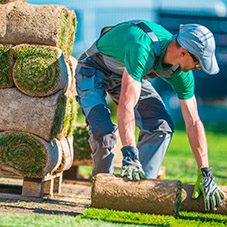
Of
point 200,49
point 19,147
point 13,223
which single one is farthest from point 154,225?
point 19,147

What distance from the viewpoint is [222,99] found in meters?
26.5

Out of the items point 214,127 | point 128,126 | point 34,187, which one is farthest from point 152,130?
point 214,127

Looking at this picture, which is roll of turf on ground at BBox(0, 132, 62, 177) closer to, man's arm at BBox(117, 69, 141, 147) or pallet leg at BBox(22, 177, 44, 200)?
pallet leg at BBox(22, 177, 44, 200)

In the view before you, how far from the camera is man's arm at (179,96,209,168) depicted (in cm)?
330

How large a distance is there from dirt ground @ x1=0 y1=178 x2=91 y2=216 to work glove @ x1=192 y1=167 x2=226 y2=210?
1013 millimetres

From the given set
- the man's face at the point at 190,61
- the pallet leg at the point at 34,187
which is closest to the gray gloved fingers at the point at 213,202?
the man's face at the point at 190,61

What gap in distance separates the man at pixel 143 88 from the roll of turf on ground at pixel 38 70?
23cm

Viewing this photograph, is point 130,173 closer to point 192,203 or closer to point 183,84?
point 192,203

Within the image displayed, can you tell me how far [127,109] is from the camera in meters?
2.88

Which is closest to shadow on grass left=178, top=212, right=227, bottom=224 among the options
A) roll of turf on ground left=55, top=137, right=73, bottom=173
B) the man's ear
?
the man's ear

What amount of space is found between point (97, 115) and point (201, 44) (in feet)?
3.48

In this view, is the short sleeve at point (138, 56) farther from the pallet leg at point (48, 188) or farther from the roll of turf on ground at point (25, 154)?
the pallet leg at point (48, 188)

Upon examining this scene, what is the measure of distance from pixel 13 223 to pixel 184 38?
1812mm

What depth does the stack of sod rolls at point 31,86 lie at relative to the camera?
3615mm
